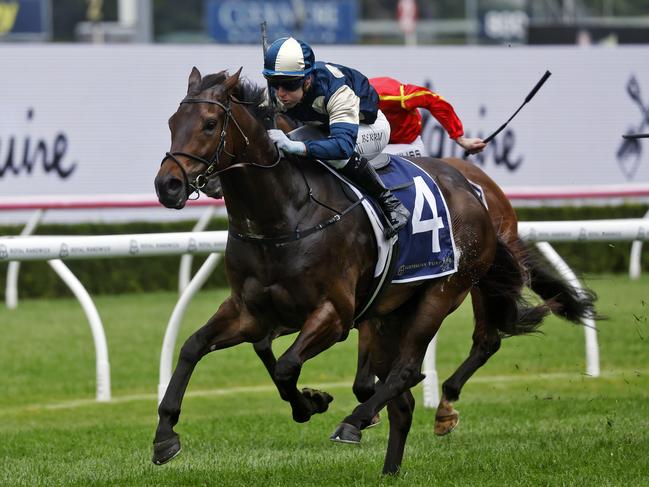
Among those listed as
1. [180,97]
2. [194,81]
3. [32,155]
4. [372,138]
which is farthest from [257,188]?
[180,97]

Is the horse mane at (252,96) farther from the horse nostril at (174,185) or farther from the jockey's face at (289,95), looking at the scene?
the horse nostril at (174,185)

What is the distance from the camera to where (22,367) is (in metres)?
8.76

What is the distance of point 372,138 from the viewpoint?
532 centimetres

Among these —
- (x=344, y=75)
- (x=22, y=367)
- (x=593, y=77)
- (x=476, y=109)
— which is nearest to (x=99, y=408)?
(x=22, y=367)

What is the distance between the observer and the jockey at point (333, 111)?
4781mm

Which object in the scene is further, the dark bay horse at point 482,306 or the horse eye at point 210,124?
the dark bay horse at point 482,306

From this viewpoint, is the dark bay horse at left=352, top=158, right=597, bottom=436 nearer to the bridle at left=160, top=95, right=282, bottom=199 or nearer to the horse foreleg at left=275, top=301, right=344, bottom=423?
the horse foreleg at left=275, top=301, right=344, bottom=423

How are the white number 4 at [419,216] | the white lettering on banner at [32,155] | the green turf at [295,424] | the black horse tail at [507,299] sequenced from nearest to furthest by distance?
the green turf at [295,424] → the white number 4 at [419,216] → the black horse tail at [507,299] → the white lettering on banner at [32,155]

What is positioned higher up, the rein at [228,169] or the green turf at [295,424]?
the rein at [228,169]

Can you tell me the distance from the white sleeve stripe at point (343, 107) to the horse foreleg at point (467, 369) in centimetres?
170

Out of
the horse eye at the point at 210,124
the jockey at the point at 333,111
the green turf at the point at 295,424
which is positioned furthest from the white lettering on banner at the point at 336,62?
the horse eye at the point at 210,124

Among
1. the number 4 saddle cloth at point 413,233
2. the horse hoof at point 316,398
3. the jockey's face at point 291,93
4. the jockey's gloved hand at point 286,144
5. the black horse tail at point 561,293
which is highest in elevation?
the jockey's face at point 291,93

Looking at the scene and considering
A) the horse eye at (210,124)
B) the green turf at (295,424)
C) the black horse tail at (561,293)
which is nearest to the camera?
the horse eye at (210,124)

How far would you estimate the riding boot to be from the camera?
510 centimetres
